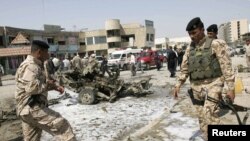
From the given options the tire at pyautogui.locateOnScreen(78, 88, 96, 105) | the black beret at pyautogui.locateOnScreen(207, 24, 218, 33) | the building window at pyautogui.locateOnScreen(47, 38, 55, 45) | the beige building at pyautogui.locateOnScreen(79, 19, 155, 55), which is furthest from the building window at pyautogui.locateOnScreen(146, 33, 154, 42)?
the black beret at pyautogui.locateOnScreen(207, 24, 218, 33)

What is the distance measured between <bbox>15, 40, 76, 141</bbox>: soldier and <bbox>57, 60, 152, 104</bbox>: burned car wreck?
654 cm

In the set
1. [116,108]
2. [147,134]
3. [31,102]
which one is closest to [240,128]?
[31,102]

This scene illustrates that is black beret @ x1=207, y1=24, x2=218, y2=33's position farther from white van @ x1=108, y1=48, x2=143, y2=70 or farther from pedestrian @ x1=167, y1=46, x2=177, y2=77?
white van @ x1=108, y1=48, x2=143, y2=70

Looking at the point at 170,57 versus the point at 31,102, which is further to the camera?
the point at 170,57

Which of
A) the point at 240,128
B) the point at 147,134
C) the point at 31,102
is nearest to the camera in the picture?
the point at 240,128

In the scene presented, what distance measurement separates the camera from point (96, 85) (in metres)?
11.7

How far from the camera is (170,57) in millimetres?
19812

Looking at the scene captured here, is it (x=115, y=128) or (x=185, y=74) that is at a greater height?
(x=185, y=74)

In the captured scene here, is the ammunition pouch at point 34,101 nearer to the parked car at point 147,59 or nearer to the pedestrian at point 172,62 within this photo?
the pedestrian at point 172,62

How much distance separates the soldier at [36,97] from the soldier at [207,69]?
6.12 feet

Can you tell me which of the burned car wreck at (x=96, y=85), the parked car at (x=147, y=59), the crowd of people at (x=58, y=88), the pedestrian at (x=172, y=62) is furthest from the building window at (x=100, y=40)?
the crowd of people at (x=58, y=88)

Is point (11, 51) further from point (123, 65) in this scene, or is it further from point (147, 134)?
point (147, 134)

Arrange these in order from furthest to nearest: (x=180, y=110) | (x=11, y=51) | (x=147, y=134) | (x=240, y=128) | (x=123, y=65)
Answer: (x=11, y=51), (x=123, y=65), (x=180, y=110), (x=147, y=134), (x=240, y=128)

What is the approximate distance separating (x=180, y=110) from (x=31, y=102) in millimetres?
4843
